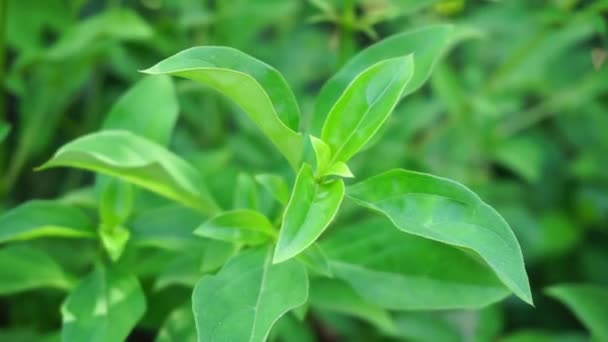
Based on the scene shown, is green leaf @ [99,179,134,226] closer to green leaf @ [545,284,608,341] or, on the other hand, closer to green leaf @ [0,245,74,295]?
green leaf @ [0,245,74,295]

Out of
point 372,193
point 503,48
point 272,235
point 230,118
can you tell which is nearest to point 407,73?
point 372,193

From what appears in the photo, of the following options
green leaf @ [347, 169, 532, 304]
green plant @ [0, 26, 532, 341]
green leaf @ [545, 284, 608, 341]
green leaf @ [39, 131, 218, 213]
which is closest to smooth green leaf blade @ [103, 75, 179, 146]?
green plant @ [0, 26, 532, 341]

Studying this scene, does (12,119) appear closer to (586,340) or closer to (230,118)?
(230,118)

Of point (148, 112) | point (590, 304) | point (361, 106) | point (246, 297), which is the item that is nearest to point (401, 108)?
point (590, 304)

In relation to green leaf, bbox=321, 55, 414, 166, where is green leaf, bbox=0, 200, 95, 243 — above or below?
below


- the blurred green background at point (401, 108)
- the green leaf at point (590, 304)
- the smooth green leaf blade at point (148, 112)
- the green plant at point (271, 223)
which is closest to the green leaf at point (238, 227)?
the green plant at point (271, 223)

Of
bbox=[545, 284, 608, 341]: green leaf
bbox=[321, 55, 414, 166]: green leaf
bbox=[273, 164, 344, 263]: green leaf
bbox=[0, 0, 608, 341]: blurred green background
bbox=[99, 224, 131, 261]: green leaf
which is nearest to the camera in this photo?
bbox=[273, 164, 344, 263]: green leaf

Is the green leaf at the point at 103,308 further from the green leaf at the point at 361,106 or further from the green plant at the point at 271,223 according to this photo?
the green leaf at the point at 361,106
